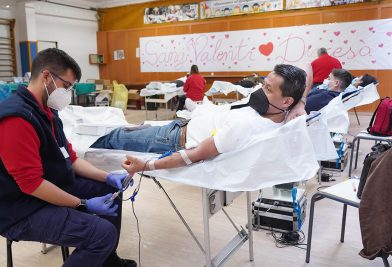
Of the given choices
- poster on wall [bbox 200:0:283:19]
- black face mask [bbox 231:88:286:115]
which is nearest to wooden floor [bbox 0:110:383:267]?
black face mask [bbox 231:88:286:115]

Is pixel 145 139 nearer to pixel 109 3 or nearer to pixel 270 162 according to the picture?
pixel 270 162

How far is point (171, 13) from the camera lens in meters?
9.04

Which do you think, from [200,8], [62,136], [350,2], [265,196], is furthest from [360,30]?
[62,136]

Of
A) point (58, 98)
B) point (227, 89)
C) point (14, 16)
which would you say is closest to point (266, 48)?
point (227, 89)

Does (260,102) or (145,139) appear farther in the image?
(145,139)

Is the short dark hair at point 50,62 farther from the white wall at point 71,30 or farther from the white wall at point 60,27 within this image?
the white wall at point 71,30

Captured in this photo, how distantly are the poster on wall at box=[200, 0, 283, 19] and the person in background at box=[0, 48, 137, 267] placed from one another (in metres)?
7.02

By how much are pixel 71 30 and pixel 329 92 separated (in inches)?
322

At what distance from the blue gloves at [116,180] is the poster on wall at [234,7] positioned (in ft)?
22.6

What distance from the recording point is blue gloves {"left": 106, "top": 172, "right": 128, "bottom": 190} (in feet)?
5.55

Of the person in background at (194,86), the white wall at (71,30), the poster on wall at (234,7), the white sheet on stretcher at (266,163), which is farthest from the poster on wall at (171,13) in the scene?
the white sheet on stretcher at (266,163)

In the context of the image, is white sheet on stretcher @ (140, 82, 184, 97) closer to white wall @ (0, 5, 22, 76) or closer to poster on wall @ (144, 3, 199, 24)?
poster on wall @ (144, 3, 199, 24)

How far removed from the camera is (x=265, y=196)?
7.84 feet

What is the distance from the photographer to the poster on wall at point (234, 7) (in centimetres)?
770
